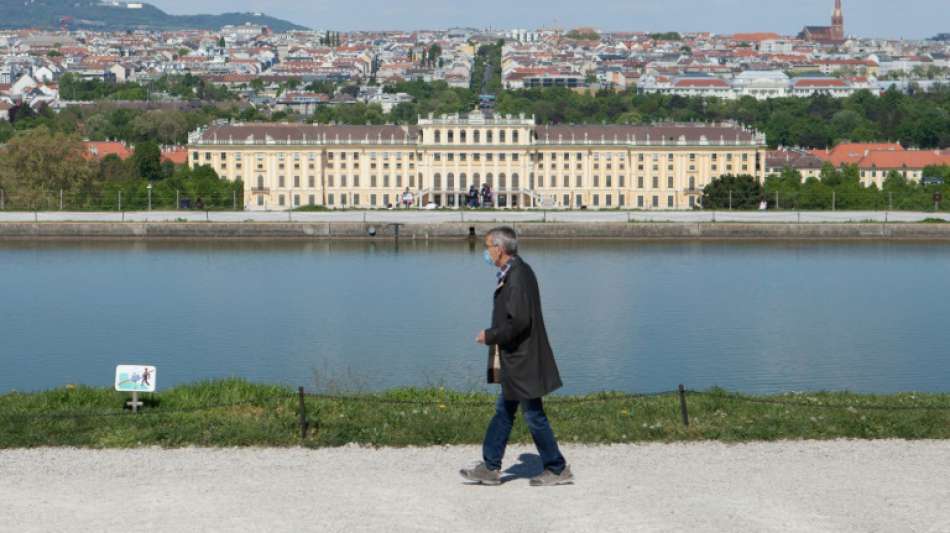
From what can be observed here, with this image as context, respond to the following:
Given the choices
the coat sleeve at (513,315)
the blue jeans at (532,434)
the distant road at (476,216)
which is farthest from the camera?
the distant road at (476,216)

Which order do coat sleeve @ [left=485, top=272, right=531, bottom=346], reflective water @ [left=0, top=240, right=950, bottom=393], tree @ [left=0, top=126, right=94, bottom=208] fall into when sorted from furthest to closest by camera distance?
tree @ [left=0, top=126, right=94, bottom=208]
reflective water @ [left=0, top=240, right=950, bottom=393]
coat sleeve @ [left=485, top=272, right=531, bottom=346]

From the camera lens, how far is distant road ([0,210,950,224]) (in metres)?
42.2

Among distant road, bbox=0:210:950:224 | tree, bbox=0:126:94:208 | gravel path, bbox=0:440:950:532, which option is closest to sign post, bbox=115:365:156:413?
gravel path, bbox=0:440:950:532

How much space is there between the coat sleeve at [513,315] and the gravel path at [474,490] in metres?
0.74

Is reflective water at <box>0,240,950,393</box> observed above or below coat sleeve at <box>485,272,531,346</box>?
below

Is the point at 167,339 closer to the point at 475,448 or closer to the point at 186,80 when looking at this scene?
the point at 475,448

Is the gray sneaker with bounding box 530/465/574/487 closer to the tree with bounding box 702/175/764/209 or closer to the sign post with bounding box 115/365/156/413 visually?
the sign post with bounding box 115/365/156/413

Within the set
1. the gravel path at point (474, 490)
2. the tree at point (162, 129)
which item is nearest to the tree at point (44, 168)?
the tree at point (162, 129)

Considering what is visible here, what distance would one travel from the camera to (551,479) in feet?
26.7

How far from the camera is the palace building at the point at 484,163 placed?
6262 centimetres

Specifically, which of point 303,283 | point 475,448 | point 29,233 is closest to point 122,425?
point 475,448

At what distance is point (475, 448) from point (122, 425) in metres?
1.94

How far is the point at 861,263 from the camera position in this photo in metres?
33.7

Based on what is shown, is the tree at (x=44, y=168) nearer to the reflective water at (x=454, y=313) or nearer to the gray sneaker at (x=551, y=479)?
the reflective water at (x=454, y=313)
